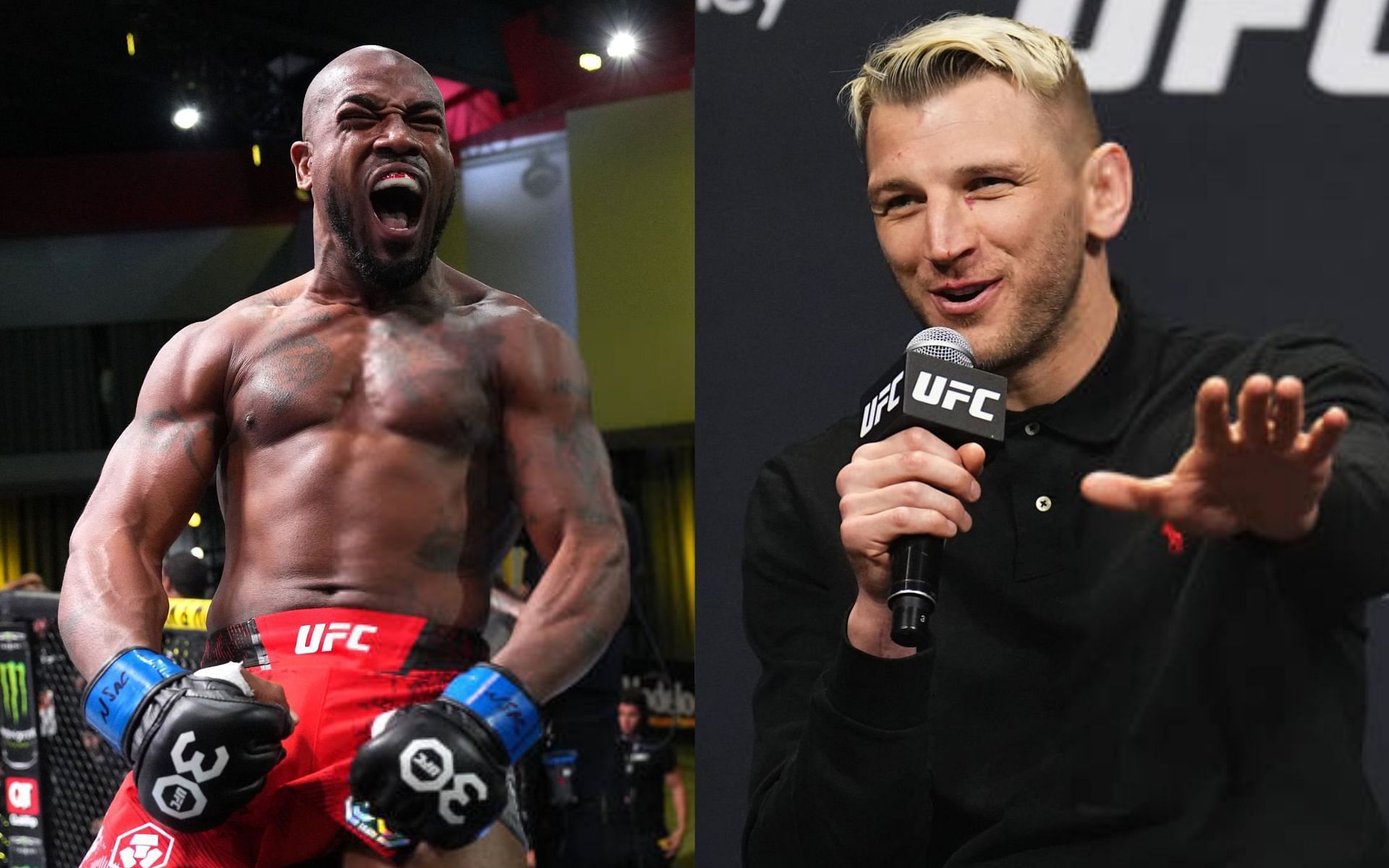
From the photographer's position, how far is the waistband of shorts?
1945 millimetres

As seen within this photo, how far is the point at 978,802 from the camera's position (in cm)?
168

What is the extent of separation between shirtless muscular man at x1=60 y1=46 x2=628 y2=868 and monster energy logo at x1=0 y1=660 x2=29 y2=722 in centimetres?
159

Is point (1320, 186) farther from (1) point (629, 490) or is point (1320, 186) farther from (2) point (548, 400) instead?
(1) point (629, 490)

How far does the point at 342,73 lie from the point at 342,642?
0.84 m

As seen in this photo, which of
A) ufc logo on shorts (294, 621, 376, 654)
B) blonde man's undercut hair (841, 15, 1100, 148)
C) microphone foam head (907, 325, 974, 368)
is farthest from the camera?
ufc logo on shorts (294, 621, 376, 654)

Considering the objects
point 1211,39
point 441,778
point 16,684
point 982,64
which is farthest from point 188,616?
point 1211,39

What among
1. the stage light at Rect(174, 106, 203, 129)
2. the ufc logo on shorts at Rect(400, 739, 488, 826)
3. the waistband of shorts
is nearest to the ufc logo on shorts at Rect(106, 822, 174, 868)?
the waistband of shorts

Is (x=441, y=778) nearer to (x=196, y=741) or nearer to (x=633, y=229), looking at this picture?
(x=196, y=741)

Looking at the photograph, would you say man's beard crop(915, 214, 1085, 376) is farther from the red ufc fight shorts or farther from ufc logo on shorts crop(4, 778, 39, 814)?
ufc logo on shorts crop(4, 778, 39, 814)

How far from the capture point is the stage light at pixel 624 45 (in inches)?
293

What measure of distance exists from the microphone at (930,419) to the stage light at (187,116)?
26.6ft

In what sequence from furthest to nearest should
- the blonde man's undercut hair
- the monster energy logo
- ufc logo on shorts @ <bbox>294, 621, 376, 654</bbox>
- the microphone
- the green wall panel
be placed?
1. the green wall panel
2. the monster energy logo
3. ufc logo on shorts @ <bbox>294, 621, 376, 654</bbox>
4. the blonde man's undercut hair
5. the microphone

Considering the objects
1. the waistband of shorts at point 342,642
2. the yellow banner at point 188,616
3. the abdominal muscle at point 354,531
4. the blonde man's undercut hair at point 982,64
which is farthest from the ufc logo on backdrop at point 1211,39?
the yellow banner at point 188,616

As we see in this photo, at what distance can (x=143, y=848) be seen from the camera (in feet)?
6.07
